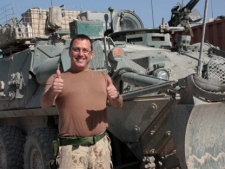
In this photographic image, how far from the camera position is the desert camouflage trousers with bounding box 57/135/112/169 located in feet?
11.5

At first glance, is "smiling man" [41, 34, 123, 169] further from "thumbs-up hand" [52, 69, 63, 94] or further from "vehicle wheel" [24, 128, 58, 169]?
"vehicle wheel" [24, 128, 58, 169]

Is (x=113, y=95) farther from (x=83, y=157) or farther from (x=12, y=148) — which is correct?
(x=12, y=148)

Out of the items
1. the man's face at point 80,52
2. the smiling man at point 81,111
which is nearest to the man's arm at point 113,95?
the smiling man at point 81,111

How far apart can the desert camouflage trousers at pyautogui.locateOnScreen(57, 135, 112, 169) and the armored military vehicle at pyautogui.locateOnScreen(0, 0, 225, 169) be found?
0.74m

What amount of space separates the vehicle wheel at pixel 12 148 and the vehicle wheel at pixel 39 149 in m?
0.44

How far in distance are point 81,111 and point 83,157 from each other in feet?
1.17

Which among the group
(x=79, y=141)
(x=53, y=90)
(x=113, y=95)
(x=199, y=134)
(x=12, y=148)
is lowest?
(x=12, y=148)

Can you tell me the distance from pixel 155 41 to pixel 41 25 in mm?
1961

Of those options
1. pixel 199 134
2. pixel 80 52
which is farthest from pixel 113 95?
pixel 199 134

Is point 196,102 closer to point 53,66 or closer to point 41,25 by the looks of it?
point 53,66

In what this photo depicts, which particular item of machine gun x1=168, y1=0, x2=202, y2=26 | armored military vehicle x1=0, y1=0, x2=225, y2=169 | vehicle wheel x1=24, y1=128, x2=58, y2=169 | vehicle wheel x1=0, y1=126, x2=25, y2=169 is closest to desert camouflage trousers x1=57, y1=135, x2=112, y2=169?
armored military vehicle x1=0, y1=0, x2=225, y2=169

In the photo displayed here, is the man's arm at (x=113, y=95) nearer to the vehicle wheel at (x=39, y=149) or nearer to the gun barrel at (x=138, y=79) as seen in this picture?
the gun barrel at (x=138, y=79)

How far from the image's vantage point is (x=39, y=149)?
→ 5500mm

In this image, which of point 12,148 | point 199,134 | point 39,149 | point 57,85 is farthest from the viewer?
point 12,148
